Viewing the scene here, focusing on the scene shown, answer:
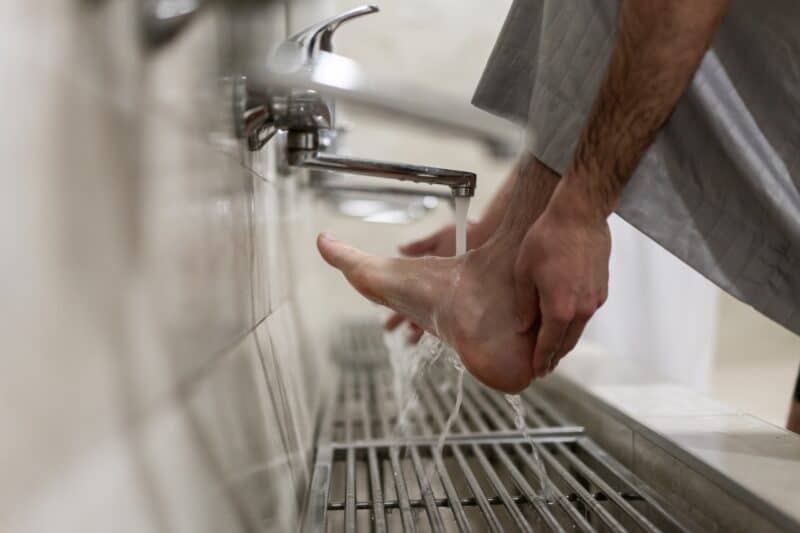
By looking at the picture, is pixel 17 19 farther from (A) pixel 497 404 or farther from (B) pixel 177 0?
A: (A) pixel 497 404

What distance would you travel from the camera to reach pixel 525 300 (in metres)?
0.47

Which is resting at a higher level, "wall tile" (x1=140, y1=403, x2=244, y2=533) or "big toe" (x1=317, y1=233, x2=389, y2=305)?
"big toe" (x1=317, y1=233, x2=389, y2=305)

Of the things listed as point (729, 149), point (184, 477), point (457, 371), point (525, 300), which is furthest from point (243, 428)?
point (729, 149)

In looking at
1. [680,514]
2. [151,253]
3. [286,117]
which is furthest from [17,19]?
[680,514]

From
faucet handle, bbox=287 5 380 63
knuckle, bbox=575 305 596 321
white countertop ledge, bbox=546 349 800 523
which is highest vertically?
faucet handle, bbox=287 5 380 63

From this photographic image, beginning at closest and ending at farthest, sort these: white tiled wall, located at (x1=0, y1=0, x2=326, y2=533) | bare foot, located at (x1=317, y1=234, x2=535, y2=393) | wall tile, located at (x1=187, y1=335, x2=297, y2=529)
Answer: white tiled wall, located at (x1=0, y1=0, x2=326, y2=533) → wall tile, located at (x1=187, y1=335, x2=297, y2=529) → bare foot, located at (x1=317, y1=234, x2=535, y2=393)

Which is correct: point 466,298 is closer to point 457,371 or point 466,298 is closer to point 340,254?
point 340,254

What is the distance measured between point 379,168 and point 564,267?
0.20 m

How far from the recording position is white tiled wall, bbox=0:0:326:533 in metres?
0.21

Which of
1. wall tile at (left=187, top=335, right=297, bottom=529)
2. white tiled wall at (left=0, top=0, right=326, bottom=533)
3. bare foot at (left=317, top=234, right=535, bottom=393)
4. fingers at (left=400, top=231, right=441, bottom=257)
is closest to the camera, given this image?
white tiled wall at (left=0, top=0, right=326, bottom=533)

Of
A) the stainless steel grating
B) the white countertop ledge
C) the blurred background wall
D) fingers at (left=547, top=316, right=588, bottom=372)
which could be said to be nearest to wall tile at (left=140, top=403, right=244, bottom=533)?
the blurred background wall

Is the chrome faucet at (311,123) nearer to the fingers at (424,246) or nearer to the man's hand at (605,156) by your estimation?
the man's hand at (605,156)

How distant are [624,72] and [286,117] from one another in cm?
25

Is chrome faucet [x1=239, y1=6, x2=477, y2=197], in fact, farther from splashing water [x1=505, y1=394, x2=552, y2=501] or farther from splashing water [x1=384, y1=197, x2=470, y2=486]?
splashing water [x1=505, y1=394, x2=552, y2=501]
